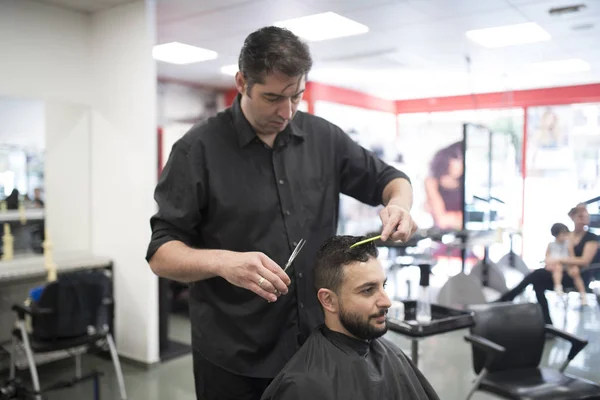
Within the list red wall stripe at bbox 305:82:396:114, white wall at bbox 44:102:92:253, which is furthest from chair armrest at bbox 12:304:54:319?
red wall stripe at bbox 305:82:396:114

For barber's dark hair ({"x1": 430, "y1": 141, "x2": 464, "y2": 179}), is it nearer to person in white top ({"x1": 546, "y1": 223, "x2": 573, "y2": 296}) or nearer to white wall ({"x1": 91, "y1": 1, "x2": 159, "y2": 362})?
person in white top ({"x1": 546, "y1": 223, "x2": 573, "y2": 296})

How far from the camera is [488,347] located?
2.39 metres

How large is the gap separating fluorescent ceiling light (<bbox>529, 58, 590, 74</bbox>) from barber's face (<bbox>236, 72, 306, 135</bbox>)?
12.9 feet

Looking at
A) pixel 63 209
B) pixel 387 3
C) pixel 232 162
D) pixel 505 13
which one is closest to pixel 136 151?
pixel 63 209

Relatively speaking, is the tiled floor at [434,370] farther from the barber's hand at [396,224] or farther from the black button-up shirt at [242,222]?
the barber's hand at [396,224]

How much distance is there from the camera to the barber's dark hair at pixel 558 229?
3.70 m

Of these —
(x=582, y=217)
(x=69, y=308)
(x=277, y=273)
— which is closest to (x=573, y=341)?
(x=582, y=217)

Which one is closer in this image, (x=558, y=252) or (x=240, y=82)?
(x=240, y=82)

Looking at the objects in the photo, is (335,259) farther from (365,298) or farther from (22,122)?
(22,122)

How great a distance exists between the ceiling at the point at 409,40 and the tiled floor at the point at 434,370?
1.81 metres

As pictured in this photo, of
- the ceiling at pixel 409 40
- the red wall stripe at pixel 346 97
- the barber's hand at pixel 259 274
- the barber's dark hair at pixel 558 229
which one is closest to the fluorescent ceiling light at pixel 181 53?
the ceiling at pixel 409 40

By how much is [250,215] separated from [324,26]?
3330mm

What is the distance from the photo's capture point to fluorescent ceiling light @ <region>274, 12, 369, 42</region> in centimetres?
396

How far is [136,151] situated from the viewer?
347cm
